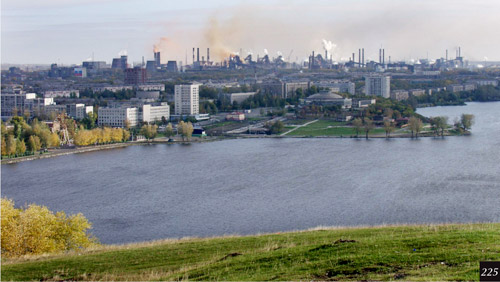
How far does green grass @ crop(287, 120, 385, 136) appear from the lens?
12.7 metres

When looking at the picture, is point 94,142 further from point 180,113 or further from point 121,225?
point 121,225

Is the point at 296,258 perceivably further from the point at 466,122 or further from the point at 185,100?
the point at 185,100

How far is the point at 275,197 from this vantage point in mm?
6383

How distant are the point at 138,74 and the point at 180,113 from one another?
1041 cm

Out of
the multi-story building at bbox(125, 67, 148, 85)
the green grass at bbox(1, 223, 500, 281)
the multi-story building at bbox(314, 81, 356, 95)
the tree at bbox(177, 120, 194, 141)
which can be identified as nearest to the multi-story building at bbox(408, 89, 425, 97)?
the multi-story building at bbox(314, 81, 356, 95)

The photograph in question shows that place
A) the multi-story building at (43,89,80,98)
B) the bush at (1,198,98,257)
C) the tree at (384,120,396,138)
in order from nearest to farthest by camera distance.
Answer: the bush at (1,198,98,257)
the tree at (384,120,396,138)
the multi-story building at (43,89,80,98)

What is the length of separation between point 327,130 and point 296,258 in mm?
10493

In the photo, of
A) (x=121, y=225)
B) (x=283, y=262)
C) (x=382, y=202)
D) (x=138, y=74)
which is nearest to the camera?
(x=283, y=262)

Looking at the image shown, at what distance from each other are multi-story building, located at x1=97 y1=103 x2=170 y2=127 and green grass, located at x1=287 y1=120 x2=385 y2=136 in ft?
10.0

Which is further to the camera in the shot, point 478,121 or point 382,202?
point 478,121

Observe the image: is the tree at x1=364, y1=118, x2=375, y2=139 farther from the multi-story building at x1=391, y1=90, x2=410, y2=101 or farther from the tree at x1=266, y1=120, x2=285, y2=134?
the multi-story building at x1=391, y1=90, x2=410, y2=101

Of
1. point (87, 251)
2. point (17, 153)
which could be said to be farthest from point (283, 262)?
point (17, 153)

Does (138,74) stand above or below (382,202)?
above

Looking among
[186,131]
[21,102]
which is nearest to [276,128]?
[186,131]
